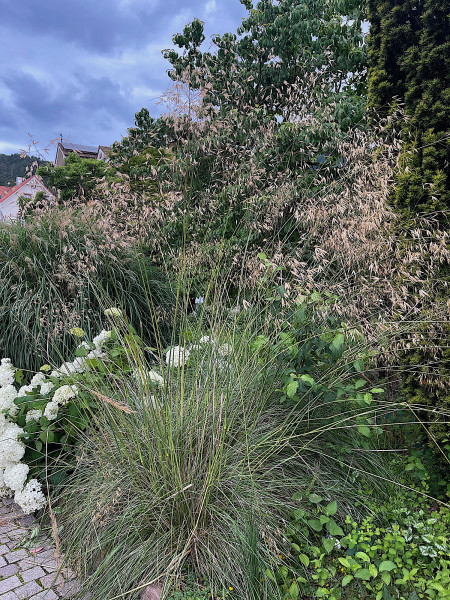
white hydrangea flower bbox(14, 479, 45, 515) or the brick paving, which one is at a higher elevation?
white hydrangea flower bbox(14, 479, 45, 515)

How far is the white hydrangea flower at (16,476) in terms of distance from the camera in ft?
7.29

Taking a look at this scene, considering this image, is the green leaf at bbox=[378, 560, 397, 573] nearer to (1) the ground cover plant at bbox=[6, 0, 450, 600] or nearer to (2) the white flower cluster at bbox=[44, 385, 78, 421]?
(1) the ground cover plant at bbox=[6, 0, 450, 600]

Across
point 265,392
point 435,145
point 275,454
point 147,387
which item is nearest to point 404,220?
point 435,145

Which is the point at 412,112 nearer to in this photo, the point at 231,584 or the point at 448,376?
the point at 448,376

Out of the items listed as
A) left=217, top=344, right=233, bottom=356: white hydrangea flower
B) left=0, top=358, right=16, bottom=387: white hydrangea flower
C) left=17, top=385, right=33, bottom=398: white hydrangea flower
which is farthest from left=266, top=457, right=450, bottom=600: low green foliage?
left=0, top=358, right=16, bottom=387: white hydrangea flower

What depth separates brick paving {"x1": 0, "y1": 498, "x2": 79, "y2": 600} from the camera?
1693 millimetres

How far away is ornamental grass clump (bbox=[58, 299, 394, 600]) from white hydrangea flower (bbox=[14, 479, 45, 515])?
16cm

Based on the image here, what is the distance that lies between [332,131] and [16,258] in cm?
336

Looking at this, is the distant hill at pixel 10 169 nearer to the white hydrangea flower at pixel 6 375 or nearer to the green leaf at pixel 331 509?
the white hydrangea flower at pixel 6 375

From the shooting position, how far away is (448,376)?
1972mm

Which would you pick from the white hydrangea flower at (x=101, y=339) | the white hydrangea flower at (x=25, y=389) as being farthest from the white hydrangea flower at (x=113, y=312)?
Result: the white hydrangea flower at (x=25, y=389)

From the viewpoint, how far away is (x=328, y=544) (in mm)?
1690

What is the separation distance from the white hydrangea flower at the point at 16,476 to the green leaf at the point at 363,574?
1763mm

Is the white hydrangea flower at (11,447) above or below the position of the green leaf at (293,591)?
above
